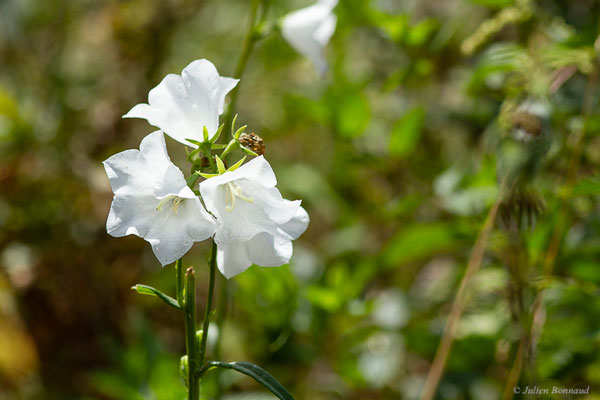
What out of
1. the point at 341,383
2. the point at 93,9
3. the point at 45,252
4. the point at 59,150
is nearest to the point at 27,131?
the point at 59,150

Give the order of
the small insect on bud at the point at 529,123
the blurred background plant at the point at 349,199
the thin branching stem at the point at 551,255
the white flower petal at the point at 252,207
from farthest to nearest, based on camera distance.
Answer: the blurred background plant at the point at 349,199
the thin branching stem at the point at 551,255
the small insect on bud at the point at 529,123
the white flower petal at the point at 252,207

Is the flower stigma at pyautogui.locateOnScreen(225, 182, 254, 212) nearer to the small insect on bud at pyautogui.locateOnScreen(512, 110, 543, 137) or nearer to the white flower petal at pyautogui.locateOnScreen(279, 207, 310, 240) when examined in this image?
the white flower petal at pyautogui.locateOnScreen(279, 207, 310, 240)

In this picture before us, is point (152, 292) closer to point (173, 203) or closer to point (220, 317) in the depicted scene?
point (173, 203)

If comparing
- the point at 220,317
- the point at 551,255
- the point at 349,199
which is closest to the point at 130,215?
the point at 220,317

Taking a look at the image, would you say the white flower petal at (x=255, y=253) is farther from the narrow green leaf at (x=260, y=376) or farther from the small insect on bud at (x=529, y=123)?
the small insect on bud at (x=529, y=123)

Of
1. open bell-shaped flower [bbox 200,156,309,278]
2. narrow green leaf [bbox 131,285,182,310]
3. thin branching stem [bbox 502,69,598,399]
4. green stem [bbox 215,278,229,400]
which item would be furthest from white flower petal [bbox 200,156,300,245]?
thin branching stem [bbox 502,69,598,399]

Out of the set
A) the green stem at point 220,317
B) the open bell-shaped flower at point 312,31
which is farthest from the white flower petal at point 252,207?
the open bell-shaped flower at point 312,31
